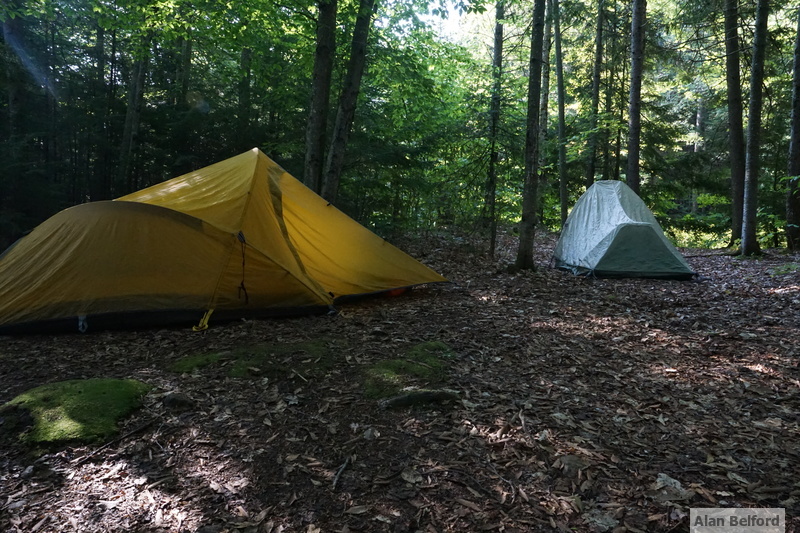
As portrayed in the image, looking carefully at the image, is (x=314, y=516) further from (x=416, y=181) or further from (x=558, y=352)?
(x=416, y=181)

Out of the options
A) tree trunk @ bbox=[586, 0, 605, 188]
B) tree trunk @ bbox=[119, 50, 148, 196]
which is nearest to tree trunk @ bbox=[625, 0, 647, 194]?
tree trunk @ bbox=[586, 0, 605, 188]

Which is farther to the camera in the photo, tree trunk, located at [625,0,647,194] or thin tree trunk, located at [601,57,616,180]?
thin tree trunk, located at [601,57,616,180]

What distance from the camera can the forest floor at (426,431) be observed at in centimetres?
236

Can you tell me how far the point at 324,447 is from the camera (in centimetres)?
292

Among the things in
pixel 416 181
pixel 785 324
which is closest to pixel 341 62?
pixel 416 181

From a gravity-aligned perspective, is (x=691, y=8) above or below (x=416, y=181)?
above

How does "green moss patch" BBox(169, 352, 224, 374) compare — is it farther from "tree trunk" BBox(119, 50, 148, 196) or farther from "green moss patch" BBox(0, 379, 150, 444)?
"tree trunk" BBox(119, 50, 148, 196)

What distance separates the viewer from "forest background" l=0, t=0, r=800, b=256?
911 cm

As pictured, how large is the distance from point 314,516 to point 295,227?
4583 millimetres

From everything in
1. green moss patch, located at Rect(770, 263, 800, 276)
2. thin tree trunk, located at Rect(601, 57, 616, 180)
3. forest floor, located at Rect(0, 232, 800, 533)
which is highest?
thin tree trunk, located at Rect(601, 57, 616, 180)

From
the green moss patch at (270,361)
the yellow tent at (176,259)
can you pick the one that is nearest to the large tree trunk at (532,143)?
the yellow tent at (176,259)

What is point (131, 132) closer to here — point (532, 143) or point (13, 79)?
point (13, 79)

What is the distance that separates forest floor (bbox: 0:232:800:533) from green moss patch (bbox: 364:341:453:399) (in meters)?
0.04

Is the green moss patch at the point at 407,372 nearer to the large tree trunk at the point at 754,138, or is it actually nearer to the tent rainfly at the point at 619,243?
the tent rainfly at the point at 619,243
